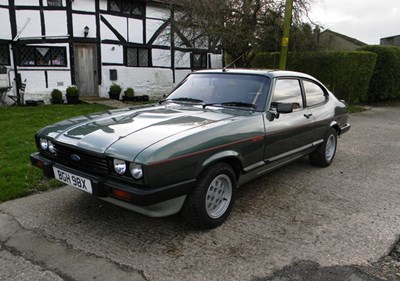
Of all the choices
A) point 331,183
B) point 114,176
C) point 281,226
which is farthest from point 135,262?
point 331,183

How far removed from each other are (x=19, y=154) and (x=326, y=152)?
4898mm

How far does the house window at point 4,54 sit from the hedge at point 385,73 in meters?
13.8

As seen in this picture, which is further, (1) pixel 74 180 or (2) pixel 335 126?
(2) pixel 335 126

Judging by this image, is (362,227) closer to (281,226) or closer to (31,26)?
(281,226)

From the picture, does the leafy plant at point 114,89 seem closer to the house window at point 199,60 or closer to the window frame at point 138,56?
the window frame at point 138,56

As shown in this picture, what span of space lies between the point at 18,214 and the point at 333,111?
14.9ft

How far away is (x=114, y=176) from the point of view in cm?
290

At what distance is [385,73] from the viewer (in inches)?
564

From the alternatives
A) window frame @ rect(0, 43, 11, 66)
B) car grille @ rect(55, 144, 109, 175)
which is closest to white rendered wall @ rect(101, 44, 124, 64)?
window frame @ rect(0, 43, 11, 66)

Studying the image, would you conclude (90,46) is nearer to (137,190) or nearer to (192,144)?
(192,144)

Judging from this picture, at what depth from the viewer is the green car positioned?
2807 millimetres

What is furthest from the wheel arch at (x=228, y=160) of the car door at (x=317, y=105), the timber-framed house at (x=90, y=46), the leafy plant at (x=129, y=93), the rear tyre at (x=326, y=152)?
the leafy plant at (x=129, y=93)

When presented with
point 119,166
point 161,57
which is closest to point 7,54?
point 161,57

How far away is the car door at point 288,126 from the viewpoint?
12.9ft
